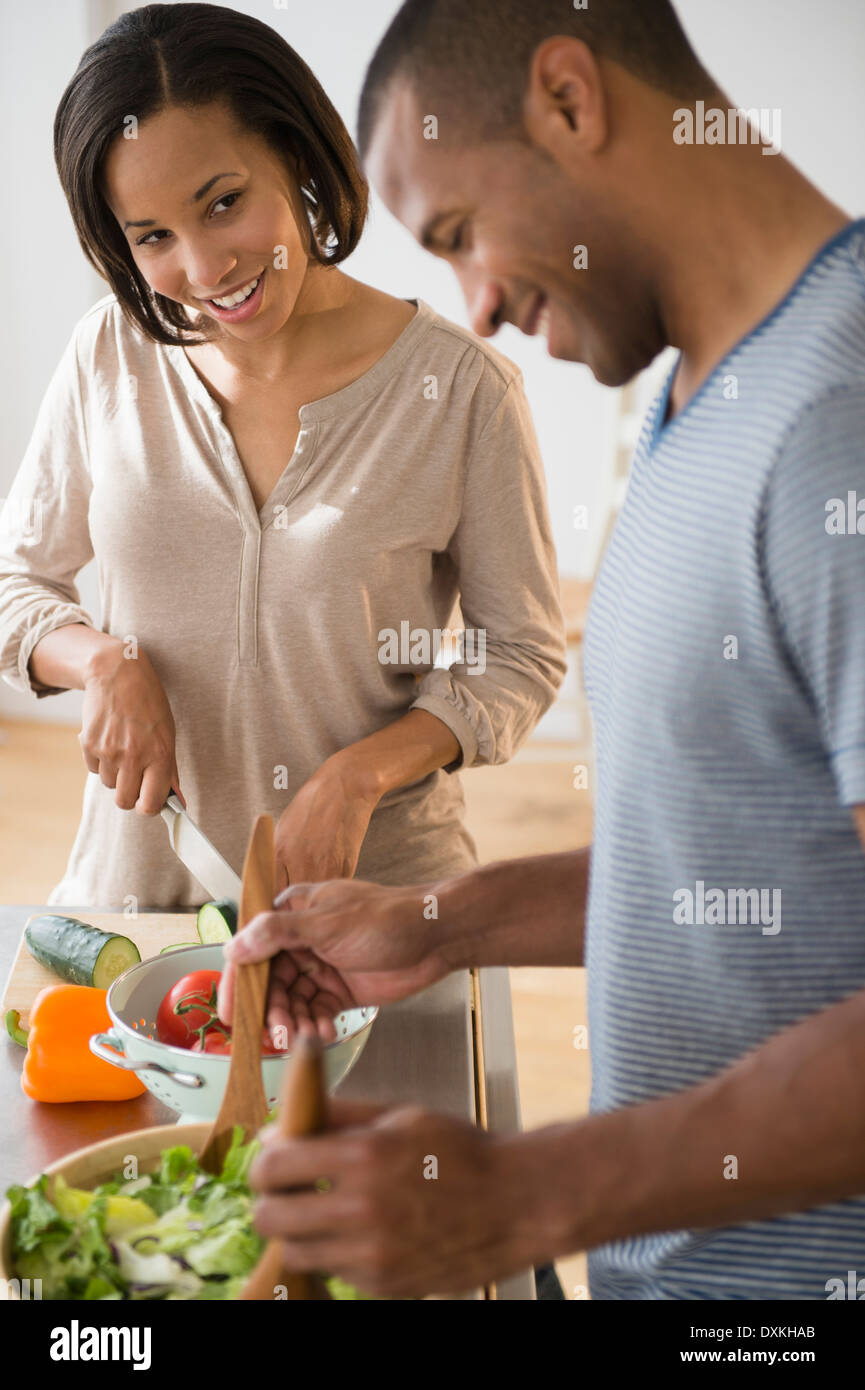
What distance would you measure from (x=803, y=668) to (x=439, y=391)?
0.93 m

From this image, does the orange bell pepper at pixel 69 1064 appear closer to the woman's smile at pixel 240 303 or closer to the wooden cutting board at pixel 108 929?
the wooden cutting board at pixel 108 929

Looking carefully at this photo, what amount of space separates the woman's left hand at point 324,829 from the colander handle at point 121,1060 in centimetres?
25

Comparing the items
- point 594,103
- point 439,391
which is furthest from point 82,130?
point 594,103

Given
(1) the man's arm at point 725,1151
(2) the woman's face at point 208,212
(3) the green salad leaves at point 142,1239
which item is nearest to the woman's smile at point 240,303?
(2) the woman's face at point 208,212

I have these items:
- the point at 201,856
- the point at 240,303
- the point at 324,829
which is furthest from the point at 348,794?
the point at 240,303

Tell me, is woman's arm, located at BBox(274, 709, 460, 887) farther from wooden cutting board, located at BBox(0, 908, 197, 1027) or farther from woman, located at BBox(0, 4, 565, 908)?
wooden cutting board, located at BBox(0, 908, 197, 1027)

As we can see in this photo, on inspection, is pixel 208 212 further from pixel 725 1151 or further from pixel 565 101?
pixel 725 1151

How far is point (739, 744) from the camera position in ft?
2.20

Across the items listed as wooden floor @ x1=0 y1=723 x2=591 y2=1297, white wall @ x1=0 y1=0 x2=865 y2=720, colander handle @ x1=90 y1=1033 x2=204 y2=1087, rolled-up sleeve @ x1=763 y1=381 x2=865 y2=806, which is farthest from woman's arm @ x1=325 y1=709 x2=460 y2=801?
white wall @ x1=0 y1=0 x2=865 y2=720

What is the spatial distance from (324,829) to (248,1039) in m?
0.42

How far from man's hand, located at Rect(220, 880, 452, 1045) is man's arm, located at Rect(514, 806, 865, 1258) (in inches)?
15.2

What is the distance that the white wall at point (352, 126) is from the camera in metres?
3.77

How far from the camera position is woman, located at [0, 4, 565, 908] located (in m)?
1.42

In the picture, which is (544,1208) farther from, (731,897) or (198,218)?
(198,218)
